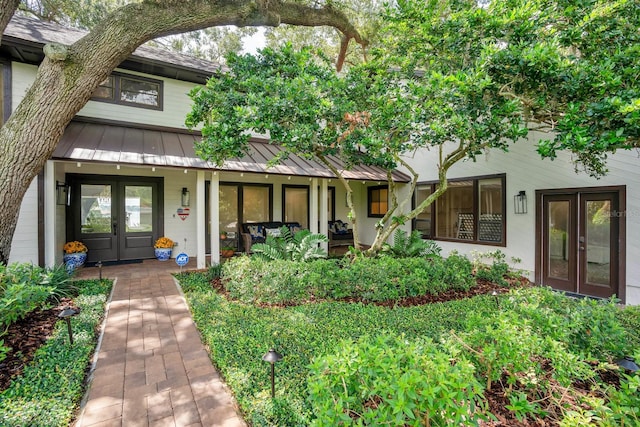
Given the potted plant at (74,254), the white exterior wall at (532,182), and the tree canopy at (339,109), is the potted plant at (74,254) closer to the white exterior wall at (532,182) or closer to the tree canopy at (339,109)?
the tree canopy at (339,109)

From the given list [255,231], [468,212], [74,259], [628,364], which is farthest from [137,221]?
[628,364]

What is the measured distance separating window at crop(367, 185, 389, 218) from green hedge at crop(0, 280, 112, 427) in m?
9.72

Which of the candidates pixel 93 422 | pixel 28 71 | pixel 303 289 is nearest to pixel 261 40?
pixel 28 71

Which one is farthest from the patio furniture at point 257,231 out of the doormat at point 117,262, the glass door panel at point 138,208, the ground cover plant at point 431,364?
the ground cover plant at point 431,364

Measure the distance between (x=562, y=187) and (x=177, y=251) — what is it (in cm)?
1026

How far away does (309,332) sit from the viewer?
3.97m

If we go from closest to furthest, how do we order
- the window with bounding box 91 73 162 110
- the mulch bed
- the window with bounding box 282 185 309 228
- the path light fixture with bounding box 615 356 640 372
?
the path light fixture with bounding box 615 356 640 372
the mulch bed
the window with bounding box 91 73 162 110
the window with bounding box 282 185 309 228

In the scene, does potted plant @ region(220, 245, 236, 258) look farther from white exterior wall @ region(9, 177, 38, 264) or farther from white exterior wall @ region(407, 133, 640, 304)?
white exterior wall @ region(407, 133, 640, 304)

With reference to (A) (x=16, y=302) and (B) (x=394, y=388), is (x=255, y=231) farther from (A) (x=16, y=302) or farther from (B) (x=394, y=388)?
(B) (x=394, y=388)

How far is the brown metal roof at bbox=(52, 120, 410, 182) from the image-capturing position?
645cm

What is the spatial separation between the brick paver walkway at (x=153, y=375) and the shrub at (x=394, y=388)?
1.20 m

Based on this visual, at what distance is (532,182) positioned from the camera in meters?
7.34

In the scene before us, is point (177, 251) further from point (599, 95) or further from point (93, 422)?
point (599, 95)

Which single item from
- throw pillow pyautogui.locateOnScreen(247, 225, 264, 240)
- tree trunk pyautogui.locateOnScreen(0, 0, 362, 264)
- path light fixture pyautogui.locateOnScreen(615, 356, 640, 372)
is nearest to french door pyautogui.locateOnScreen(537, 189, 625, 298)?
path light fixture pyautogui.locateOnScreen(615, 356, 640, 372)
